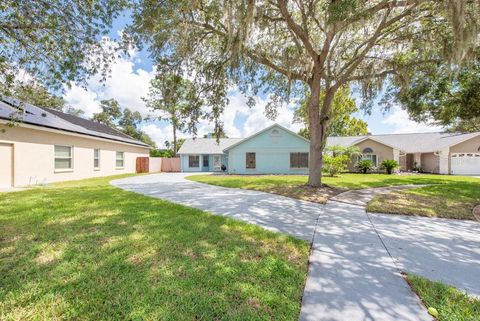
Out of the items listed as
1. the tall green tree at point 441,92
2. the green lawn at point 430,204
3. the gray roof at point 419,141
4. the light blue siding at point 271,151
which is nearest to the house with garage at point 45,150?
the light blue siding at point 271,151

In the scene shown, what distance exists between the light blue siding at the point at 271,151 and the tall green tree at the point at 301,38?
844 centimetres

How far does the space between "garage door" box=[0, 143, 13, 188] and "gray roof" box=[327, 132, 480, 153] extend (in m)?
25.6

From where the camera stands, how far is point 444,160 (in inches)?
867

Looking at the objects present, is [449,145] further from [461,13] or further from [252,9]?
[252,9]

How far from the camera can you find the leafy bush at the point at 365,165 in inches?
848

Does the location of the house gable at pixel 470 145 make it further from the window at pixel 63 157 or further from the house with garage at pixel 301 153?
the window at pixel 63 157

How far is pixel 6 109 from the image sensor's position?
1049 centimetres

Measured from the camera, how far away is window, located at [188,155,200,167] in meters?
26.7

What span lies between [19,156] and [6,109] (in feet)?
7.12

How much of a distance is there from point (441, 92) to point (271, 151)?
1255cm

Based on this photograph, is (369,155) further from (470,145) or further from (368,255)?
(368,255)

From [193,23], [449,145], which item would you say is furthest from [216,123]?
[449,145]

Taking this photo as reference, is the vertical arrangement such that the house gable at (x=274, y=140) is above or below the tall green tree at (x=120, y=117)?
below

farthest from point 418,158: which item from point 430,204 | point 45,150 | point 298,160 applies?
point 45,150
